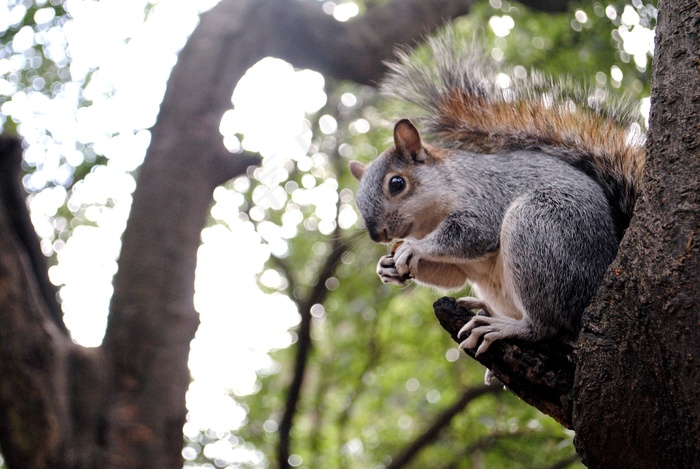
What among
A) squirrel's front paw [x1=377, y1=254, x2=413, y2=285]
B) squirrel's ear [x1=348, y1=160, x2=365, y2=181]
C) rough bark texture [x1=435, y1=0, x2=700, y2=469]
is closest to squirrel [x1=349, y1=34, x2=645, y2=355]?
squirrel's front paw [x1=377, y1=254, x2=413, y2=285]

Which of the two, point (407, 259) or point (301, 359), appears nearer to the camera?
point (407, 259)

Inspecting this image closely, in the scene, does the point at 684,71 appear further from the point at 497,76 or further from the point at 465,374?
the point at 465,374

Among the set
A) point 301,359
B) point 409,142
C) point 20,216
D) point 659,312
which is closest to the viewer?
point 659,312

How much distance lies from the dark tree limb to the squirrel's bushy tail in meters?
0.52

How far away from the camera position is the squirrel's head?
2.14m

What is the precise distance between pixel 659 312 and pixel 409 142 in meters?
1.18

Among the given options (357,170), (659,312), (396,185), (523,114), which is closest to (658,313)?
(659,312)

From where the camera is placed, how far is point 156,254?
3264 mm

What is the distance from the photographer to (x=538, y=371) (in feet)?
4.84

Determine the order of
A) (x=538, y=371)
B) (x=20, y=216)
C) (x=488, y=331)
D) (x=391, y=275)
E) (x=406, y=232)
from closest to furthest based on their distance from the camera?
(x=538, y=371)
(x=488, y=331)
(x=391, y=275)
(x=406, y=232)
(x=20, y=216)

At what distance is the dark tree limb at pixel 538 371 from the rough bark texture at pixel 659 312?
0.08 metres

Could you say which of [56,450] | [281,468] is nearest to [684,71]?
[56,450]

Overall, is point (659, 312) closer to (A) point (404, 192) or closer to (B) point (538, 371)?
(B) point (538, 371)

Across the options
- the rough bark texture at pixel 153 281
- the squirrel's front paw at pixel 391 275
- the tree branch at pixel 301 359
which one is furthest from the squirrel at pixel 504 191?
the tree branch at pixel 301 359
